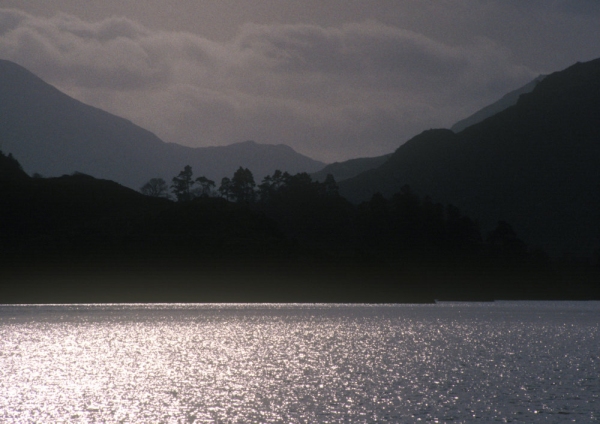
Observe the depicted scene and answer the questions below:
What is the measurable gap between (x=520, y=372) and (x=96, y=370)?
45974mm

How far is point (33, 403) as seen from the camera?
54.8m

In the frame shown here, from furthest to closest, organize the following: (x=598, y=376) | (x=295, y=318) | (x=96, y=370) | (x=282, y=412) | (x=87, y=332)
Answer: (x=295, y=318) < (x=87, y=332) < (x=96, y=370) < (x=598, y=376) < (x=282, y=412)

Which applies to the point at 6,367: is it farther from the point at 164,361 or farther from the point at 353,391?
the point at 353,391

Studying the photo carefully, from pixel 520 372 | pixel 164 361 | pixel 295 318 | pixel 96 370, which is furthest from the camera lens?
pixel 295 318

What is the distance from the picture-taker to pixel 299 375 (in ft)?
236

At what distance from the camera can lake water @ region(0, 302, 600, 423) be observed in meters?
49.5

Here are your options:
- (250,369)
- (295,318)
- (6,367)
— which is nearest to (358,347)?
(250,369)

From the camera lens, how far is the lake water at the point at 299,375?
49.5m

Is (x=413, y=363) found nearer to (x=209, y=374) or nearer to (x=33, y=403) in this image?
(x=209, y=374)

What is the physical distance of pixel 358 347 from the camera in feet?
340

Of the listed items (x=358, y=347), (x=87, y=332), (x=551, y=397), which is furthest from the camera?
(x=87, y=332)

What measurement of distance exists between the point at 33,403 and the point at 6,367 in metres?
29.7

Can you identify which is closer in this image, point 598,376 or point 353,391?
point 353,391

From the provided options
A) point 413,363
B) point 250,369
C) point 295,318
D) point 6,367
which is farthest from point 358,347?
point 295,318
